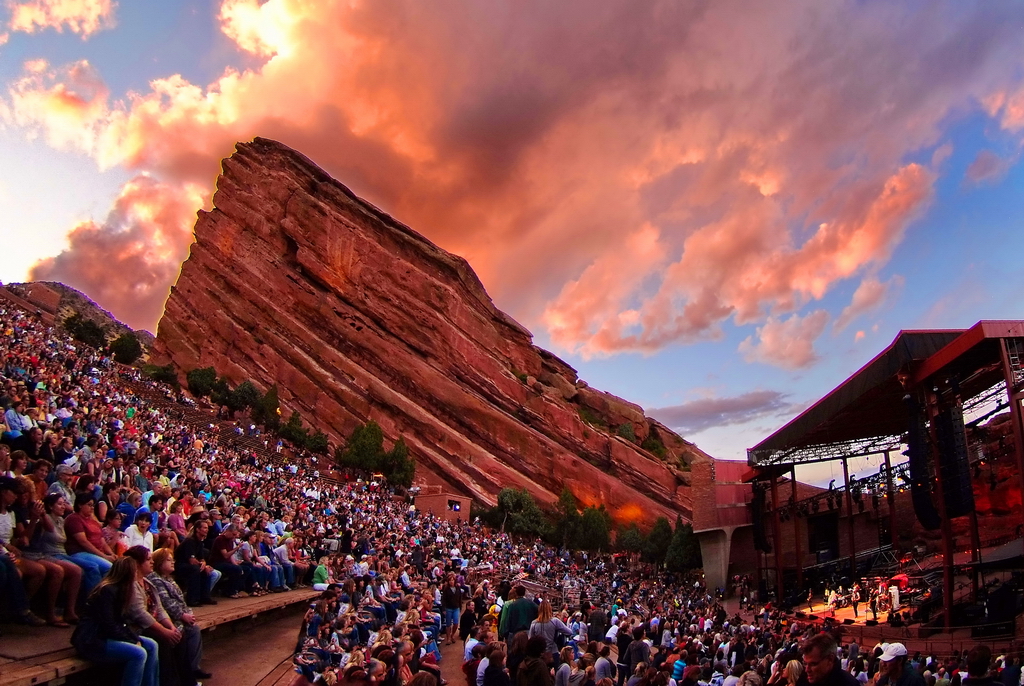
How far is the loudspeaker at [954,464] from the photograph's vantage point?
1694cm

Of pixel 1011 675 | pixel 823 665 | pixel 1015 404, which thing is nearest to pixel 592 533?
pixel 1015 404

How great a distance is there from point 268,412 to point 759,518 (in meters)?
34.2

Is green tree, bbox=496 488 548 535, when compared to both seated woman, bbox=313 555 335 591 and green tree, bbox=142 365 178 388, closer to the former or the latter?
green tree, bbox=142 365 178 388

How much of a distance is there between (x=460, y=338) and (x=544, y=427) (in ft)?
37.1

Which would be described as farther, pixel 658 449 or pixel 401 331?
pixel 658 449

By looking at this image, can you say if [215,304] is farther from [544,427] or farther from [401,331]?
[544,427]

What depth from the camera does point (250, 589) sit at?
34.2 feet

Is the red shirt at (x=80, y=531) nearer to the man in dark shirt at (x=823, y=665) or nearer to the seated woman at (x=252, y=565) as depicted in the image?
the seated woman at (x=252, y=565)

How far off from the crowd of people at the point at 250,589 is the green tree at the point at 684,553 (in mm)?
24824

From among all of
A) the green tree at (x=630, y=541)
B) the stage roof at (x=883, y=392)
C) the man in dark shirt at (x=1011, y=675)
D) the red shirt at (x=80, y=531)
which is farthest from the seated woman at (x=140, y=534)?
the green tree at (x=630, y=541)

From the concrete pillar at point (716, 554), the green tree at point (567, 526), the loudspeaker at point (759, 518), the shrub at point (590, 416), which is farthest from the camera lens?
the shrub at point (590, 416)

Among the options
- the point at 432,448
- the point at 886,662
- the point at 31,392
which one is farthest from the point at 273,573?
the point at 432,448

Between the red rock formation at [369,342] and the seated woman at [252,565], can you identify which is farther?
the red rock formation at [369,342]

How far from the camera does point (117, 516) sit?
7.15 metres
